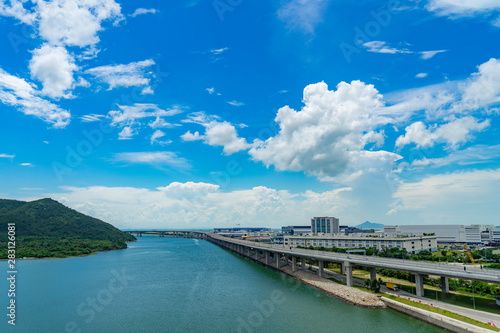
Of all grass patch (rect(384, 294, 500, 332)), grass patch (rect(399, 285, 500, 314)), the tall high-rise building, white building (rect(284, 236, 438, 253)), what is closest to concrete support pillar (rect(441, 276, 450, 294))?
grass patch (rect(399, 285, 500, 314))

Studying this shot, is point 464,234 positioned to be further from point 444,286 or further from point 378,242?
point 444,286

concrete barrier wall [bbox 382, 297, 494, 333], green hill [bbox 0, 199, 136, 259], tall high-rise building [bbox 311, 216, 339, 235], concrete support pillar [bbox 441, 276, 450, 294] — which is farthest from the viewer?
tall high-rise building [bbox 311, 216, 339, 235]

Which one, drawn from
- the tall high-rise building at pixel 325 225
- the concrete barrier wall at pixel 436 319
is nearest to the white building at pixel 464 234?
the tall high-rise building at pixel 325 225

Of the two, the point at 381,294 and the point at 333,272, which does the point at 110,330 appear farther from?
the point at 333,272

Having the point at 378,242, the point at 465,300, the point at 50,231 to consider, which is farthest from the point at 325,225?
the point at 50,231

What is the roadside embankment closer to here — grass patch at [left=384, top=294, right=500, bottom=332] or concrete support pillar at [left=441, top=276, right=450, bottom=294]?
grass patch at [left=384, top=294, right=500, bottom=332]

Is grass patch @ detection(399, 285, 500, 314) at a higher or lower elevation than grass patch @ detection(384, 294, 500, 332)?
lower
